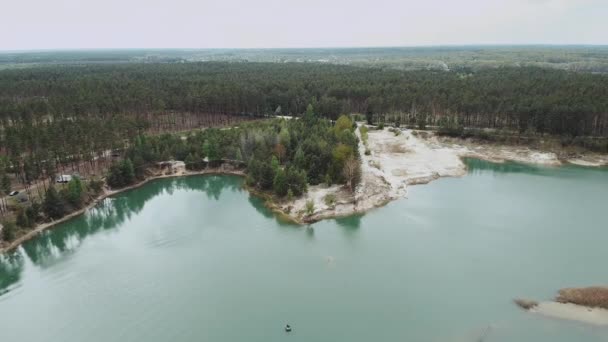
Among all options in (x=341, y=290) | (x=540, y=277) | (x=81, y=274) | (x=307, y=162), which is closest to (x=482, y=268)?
(x=540, y=277)

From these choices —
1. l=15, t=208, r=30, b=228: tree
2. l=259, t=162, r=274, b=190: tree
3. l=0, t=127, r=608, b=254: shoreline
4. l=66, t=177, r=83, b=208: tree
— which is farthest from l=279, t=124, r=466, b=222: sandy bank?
l=15, t=208, r=30, b=228: tree

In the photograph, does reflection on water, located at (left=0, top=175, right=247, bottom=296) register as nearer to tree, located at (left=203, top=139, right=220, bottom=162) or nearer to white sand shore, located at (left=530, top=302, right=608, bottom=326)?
tree, located at (left=203, top=139, right=220, bottom=162)

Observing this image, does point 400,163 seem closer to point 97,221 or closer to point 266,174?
point 266,174

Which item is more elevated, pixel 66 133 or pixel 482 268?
pixel 66 133

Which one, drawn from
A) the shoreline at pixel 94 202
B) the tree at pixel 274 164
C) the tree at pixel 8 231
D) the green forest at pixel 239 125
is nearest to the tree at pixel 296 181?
the green forest at pixel 239 125

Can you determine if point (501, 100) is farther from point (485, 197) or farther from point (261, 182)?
point (261, 182)
